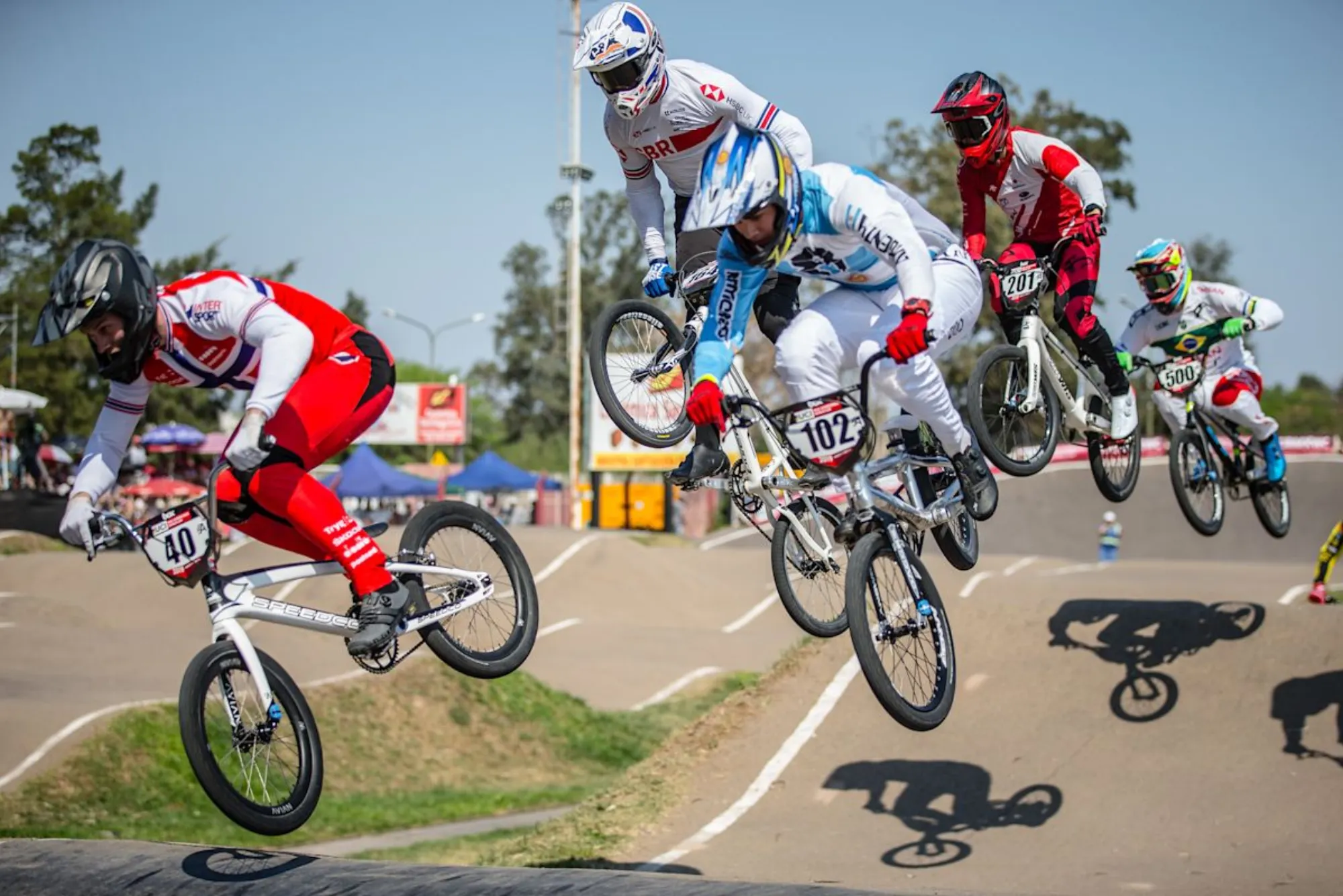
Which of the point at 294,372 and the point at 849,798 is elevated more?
the point at 294,372

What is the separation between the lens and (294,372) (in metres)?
8.05

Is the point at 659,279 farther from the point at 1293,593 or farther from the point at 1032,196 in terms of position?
the point at 1293,593

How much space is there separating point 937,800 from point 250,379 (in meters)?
9.47

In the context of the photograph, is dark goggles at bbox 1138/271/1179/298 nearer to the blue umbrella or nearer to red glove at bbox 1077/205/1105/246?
red glove at bbox 1077/205/1105/246

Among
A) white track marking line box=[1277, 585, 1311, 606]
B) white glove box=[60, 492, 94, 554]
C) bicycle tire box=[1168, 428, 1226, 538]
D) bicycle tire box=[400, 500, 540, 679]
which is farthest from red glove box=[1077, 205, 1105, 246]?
white track marking line box=[1277, 585, 1311, 606]

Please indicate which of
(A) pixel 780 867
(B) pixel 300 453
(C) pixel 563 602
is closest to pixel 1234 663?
(A) pixel 780 867

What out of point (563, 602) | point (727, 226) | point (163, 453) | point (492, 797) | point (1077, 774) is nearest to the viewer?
point (727, 226)

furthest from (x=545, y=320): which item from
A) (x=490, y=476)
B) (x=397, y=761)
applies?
(x=397, y=761)

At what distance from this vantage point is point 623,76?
910cm

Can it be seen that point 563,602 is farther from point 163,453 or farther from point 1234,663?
point 163,453

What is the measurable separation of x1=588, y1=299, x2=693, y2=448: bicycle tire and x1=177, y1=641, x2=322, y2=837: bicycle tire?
334 centimetres

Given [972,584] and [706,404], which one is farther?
[972,584]

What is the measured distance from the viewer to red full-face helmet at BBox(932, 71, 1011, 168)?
10602 mm

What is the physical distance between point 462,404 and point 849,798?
58.8 meters
